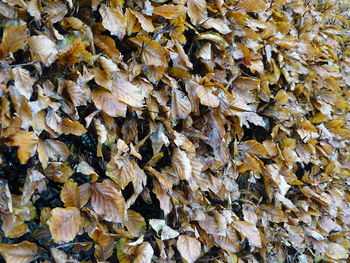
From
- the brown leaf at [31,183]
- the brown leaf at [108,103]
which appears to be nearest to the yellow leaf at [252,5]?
the brown leaf at [108,103]

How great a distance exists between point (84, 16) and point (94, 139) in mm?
494

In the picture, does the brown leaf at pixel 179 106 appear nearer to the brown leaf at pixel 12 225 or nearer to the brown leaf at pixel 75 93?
the brown leaf at pixel 75 93

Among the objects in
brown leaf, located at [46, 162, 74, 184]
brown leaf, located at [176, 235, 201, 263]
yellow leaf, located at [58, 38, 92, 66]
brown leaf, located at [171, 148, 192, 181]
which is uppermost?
yellow leaf, located at [58, 38, 92, 66]

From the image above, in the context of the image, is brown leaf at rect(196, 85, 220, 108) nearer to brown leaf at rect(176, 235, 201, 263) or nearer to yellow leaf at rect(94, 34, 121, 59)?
yellow leaf at rect(94, 34, 121, 59)

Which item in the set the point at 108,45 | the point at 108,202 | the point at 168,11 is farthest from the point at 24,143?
the point at 168,11

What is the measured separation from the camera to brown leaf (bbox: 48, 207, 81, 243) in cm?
133

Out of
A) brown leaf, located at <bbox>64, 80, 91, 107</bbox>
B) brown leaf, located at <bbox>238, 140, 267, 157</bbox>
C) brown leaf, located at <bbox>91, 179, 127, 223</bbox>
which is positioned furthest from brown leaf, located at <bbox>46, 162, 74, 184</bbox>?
brown leaf, located at <bbox>238, 140, 267, 157</bbox>

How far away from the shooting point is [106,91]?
57.2 inches

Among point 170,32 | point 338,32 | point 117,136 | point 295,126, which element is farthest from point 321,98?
point 117,136

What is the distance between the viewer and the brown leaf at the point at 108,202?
1.45 metres

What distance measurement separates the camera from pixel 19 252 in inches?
53.7

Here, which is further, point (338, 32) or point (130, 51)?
point (338, 32)

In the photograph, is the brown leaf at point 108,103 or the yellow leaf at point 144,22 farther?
the yellow leaf at point 144,22

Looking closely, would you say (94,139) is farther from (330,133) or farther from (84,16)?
(330,133)
